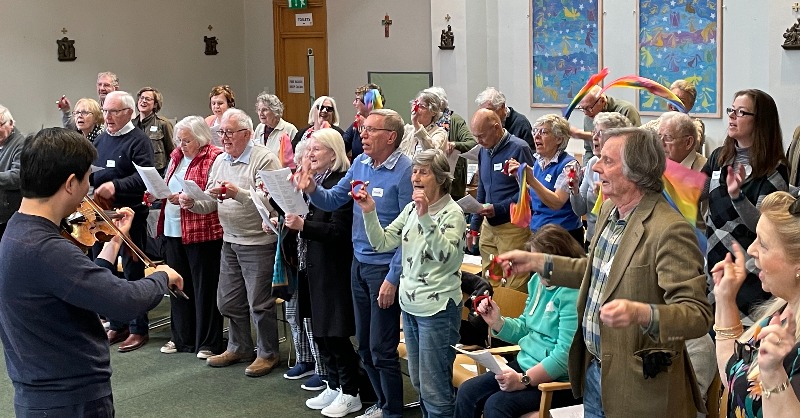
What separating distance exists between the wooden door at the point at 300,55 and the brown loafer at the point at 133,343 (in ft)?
20.0

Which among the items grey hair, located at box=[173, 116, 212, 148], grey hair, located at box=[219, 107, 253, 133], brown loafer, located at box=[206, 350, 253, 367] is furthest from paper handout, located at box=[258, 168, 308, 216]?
brown loafer, located at box=[206, 350, 253, 367]

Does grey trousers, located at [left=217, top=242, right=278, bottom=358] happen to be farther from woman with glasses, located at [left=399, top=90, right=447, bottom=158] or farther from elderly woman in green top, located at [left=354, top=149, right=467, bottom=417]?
elderly woman in green top, located at [left=354, top=149, right=467, bottom=417]

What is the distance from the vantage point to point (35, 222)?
9.85 feet

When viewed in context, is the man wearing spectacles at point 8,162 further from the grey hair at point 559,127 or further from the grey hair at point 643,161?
the grey hair at point 643,161

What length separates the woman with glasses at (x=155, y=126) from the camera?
25.1 ft

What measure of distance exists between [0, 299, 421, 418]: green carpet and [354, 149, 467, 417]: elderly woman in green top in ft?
3.00

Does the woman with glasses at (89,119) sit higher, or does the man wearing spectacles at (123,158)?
the woman with glasses at (89,119)

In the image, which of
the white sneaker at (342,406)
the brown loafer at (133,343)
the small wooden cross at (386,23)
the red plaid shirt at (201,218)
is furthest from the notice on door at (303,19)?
the white sneaker at (342,406)

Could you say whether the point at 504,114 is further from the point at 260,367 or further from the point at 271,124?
the point at 260,367

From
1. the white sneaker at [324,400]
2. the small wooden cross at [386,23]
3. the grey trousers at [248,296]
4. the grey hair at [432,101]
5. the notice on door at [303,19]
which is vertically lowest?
the white sneaker at [324,400]

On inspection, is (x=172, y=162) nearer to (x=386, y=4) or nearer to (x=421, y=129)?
(x=421, y=129)

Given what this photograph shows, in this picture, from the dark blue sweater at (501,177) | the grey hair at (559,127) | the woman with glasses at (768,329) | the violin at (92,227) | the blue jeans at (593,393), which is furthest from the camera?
the dark blue sweater at (501,177)

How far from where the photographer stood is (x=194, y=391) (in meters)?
5.86

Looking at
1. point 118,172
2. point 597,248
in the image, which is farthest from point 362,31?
point 597,248
